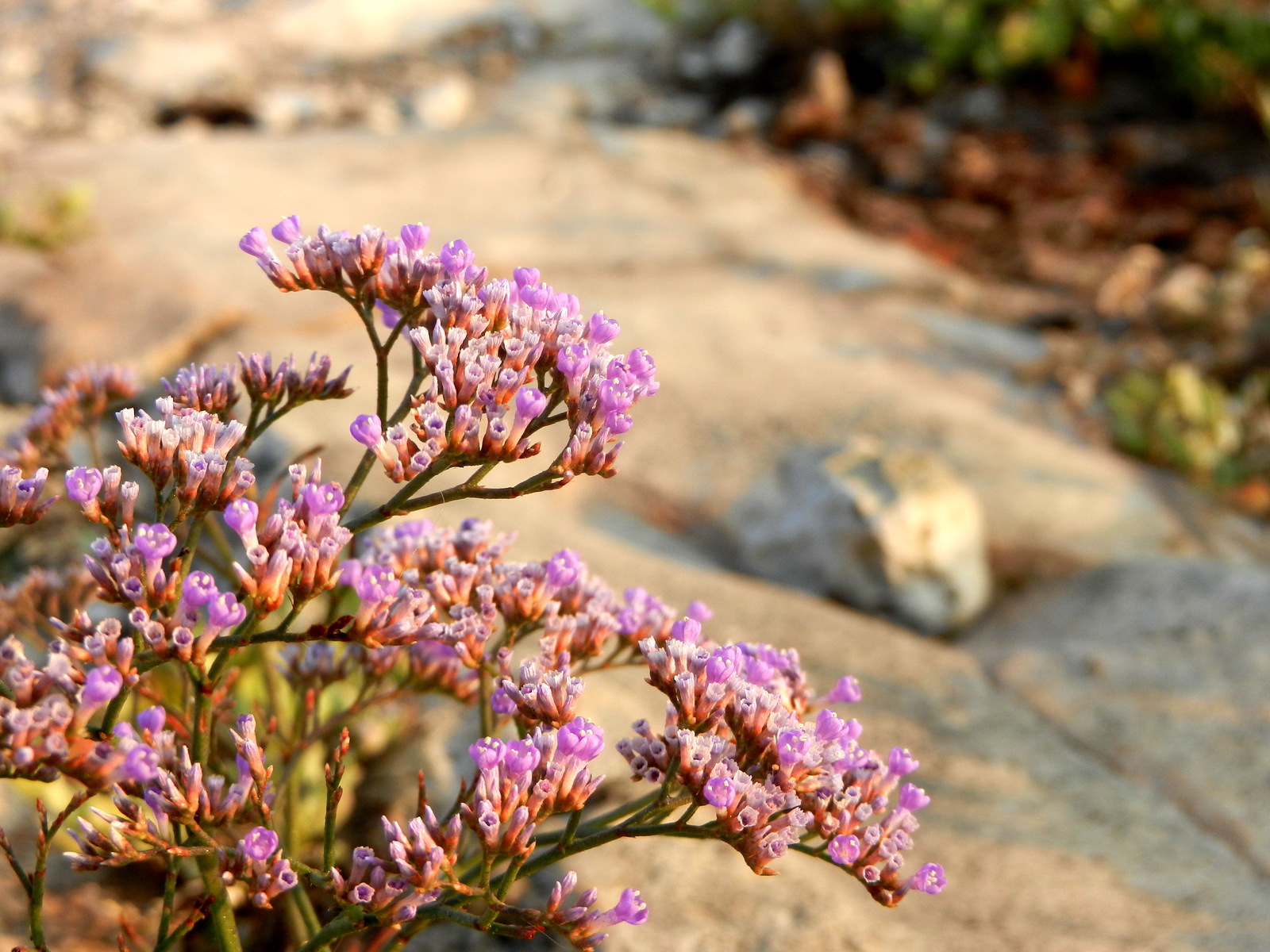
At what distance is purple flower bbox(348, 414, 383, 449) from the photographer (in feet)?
5.95

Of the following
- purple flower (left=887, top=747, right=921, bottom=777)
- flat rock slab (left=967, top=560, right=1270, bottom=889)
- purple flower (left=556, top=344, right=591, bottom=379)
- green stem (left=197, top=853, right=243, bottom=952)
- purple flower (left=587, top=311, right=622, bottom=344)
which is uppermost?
purple flower (left=587, top=311, right=622, bottom=344)

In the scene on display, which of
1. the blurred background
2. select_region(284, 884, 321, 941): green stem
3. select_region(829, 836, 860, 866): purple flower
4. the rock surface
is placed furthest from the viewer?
the blurred background

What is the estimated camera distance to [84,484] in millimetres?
1737

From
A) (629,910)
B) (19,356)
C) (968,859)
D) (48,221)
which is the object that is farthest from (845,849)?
(48,221)

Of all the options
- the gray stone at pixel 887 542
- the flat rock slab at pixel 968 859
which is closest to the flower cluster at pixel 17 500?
the flat rock slab at pixel 968 859

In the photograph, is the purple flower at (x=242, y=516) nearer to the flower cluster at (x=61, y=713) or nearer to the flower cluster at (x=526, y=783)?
the flower cluster at (x=61, y=713)

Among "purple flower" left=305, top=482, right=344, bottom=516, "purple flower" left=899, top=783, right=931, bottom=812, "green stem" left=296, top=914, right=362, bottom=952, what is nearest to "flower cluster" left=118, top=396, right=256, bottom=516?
"purple flower" left=305, top=482, right=344, bottom=516

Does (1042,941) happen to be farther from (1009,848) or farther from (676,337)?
(676,337)

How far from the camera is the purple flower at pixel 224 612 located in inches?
65.7

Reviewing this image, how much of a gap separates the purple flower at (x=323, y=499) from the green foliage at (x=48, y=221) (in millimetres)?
6558

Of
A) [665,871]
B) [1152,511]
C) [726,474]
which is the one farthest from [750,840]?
[1152,511]

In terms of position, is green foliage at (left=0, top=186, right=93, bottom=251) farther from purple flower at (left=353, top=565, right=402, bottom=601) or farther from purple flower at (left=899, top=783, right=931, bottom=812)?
purple flower at (left=899, top=783, right=931, bottom=812)

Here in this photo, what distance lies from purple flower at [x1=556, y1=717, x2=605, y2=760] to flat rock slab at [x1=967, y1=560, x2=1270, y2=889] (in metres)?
2.56

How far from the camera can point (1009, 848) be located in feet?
11.2
